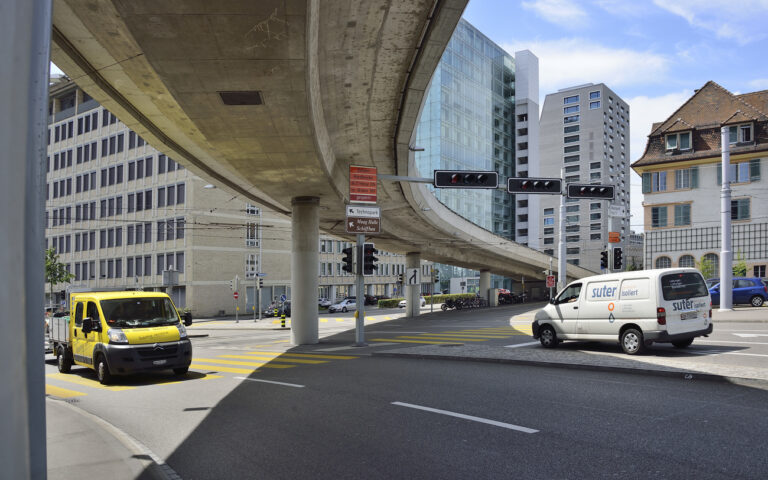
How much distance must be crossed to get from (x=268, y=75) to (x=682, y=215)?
1901 inches

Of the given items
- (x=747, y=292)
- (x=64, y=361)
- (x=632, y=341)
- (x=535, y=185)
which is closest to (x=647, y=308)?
(x=632, y=341)

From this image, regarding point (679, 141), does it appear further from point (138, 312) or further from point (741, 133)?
point (138, 312)

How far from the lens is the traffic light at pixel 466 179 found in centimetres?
1852

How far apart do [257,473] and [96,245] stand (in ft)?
223

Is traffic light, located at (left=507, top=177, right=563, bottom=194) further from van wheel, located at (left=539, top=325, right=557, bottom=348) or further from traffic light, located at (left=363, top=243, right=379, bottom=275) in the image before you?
traffic light, located at (left=363, top=243, right=379, bottom=275)

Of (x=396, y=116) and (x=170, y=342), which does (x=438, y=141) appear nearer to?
(x=396, y=116)

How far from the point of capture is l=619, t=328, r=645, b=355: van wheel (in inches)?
541

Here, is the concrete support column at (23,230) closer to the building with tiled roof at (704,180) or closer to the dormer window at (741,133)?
the building with tiled roof at (704,180)

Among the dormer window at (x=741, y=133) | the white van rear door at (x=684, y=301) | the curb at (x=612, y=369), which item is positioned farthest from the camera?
the dormer window at (x=741, y=133)

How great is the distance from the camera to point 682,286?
13.7 metres

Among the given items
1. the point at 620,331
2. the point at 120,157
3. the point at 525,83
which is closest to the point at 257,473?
the point at 620,331

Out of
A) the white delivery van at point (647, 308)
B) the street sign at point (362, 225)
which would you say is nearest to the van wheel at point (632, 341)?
the white delivery van at point (647, 308)

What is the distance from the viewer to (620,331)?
564 inches

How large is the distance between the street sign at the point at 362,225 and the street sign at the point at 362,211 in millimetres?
101
